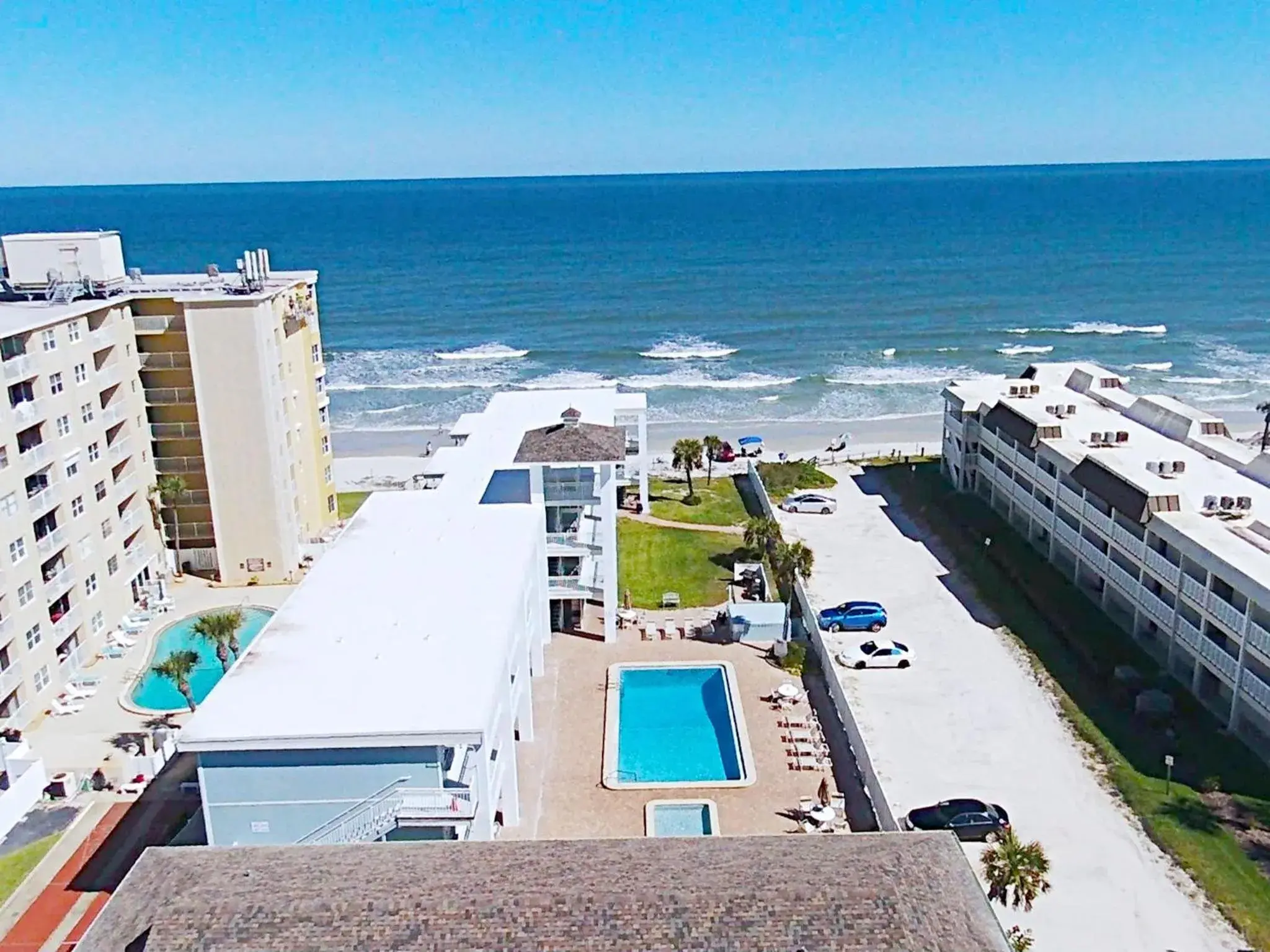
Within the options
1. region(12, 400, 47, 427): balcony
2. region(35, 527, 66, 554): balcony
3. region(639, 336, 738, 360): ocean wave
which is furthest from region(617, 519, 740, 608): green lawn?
region(639, 336, 738, 360): ocean wave

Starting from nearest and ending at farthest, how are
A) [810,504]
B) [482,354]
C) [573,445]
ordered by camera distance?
[573,445] → [810,504] → [482,354]

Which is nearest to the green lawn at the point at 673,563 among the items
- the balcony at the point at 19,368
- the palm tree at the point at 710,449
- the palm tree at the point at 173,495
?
the palm tree at the point at 710,449

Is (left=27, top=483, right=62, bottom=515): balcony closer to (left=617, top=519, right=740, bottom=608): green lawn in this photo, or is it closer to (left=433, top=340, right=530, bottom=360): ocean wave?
(left=617, top=519, right=740, bottom=608): green lawn

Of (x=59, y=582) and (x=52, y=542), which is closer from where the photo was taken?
(x=52, y=542)

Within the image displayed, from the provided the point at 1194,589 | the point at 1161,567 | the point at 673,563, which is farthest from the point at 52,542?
the point at 1194,589

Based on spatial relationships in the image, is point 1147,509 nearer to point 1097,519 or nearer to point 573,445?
point 1097,519

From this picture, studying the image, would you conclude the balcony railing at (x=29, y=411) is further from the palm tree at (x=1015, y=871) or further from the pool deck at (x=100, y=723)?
the palm tree at (x=1015, y=871)

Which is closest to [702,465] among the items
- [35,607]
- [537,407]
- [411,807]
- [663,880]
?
[537,407]

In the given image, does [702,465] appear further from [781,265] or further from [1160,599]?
[781,265]
